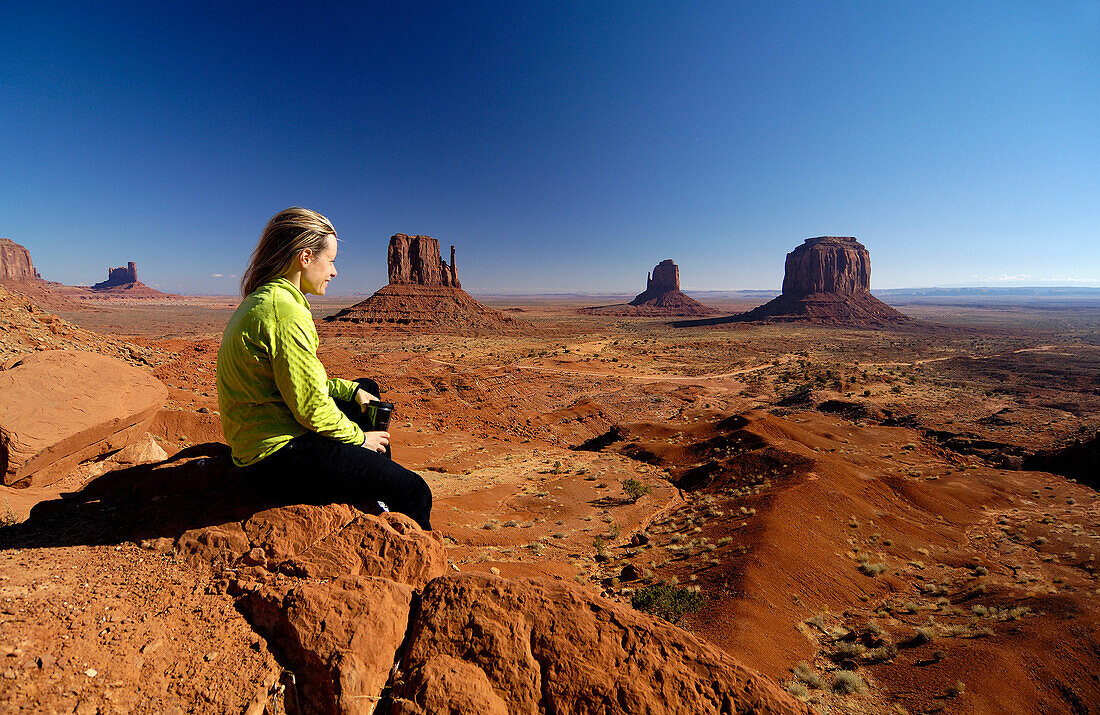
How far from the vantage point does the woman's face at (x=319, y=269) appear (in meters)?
2.47

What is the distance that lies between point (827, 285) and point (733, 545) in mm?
101866

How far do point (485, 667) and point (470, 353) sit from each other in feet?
Result: 123

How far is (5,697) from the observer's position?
1388 millimetres

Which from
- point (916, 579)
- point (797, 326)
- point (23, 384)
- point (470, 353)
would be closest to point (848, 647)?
point (916, 579)

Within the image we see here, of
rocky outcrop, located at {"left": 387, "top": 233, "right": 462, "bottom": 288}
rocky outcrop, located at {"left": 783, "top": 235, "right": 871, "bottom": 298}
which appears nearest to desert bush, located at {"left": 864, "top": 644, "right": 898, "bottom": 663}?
rocky outcrop, located at {"left": 387, "top": 233, "right": 462, "bottom": 288}

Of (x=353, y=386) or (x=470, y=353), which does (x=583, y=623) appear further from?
(x=470, y=353)

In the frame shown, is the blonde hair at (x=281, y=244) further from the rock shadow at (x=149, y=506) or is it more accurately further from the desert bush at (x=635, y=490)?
the desert bush at (x=635, y=490)

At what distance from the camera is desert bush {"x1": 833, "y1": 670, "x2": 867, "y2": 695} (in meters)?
4.35

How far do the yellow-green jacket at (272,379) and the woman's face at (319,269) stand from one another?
0.14 m

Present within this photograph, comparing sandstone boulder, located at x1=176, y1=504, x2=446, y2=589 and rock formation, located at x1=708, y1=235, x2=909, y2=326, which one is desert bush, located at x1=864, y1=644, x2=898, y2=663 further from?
rock formation, located at x1=708, y1=235, x2=909, y2=326

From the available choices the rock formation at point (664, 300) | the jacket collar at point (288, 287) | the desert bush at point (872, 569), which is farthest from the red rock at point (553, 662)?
the rock formation at point (664, 300)

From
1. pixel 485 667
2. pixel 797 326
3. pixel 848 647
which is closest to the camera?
pixel 485 667

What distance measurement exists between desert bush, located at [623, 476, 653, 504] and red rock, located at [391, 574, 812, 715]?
825 centimetres

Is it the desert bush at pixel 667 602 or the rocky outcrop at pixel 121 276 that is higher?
the rocky outcrop at pixel 121 276
